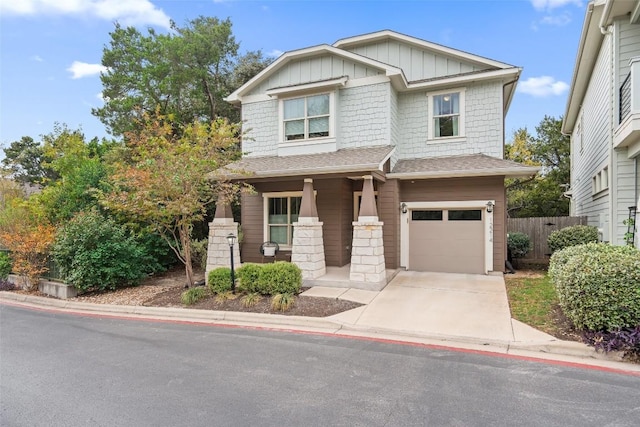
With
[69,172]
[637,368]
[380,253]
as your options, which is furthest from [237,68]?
[637,368]

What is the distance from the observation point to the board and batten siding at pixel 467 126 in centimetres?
1069

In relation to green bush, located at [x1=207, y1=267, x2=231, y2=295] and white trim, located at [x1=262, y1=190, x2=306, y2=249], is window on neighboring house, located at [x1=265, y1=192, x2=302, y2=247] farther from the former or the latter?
green bush, located at [x1=207, y1=267, x2=231, y2=295]

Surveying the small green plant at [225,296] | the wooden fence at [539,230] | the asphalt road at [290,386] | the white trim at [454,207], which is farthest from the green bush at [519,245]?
the small green plant at [225,296]

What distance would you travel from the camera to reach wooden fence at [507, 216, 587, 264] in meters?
12.7

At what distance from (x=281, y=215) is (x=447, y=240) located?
549 centimetres

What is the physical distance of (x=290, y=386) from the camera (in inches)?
153

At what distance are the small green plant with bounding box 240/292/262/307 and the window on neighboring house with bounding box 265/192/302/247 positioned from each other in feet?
12.9

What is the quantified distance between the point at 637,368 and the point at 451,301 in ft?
11.0

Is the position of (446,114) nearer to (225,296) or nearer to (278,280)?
(278,280)

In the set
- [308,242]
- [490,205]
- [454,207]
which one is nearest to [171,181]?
[308,242]

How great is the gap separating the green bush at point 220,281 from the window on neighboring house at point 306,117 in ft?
17.8

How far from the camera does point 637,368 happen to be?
4184mm

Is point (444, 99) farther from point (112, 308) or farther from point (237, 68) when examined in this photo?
point (237, 68)

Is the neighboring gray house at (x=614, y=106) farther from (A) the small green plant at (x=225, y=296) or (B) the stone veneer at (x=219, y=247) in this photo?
(B) the stone veneer at (x=219, y=247)
